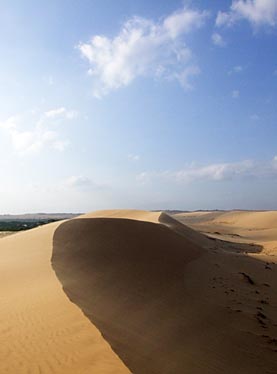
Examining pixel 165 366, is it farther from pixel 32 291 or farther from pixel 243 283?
pixel 243 283

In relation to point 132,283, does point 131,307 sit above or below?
below

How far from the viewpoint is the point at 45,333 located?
718 cm

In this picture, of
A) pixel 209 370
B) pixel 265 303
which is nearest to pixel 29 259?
pixel 265 303

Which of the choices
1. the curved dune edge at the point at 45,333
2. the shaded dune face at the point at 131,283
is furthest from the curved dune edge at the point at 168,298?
the curved dune edge at the point at 45,333

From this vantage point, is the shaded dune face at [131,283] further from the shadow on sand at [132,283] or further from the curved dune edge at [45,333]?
the curved dune edge at [45,333]

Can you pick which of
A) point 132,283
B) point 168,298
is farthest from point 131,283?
point 168,298

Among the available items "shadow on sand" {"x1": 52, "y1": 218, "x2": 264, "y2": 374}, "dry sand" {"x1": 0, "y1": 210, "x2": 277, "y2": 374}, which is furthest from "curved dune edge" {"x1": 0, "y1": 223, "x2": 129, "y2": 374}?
"shadow on sand" {"x1": 52, "y1": 218, "x2": 264, "y2": 374}

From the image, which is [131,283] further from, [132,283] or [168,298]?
[168,298]

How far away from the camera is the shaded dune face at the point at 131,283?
7.16 m

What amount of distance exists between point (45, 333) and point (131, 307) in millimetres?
2789

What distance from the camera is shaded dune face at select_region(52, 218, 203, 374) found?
A: 23.5ft

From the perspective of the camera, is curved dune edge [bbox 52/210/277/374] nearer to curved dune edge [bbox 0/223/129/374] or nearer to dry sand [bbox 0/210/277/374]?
dry sand [bbox 0/210/277/374]

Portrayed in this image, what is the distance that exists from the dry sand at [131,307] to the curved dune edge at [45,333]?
0.06ft

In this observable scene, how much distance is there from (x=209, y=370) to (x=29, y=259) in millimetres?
8758
